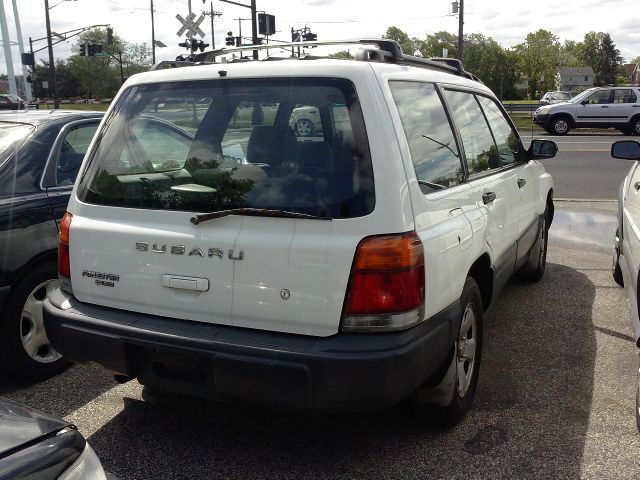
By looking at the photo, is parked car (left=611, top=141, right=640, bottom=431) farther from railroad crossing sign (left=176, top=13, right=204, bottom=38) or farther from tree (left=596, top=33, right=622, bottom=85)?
tree (left=596, top=33, right=622, bottom=85)

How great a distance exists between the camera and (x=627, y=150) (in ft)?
15.8

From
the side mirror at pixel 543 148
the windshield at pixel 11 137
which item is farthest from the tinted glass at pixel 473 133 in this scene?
the windshield at pixel 11 137

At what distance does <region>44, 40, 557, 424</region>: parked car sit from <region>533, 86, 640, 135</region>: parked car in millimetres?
23934

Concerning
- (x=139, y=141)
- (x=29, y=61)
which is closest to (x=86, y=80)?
(x=29, y=61)

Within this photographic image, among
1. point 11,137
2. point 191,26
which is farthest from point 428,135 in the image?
point 191,26

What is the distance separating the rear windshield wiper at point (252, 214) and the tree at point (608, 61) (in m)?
131

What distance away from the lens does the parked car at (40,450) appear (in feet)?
5.65

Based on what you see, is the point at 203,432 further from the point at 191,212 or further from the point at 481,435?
the point at 481,435

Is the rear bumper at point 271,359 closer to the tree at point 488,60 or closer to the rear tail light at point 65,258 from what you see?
the rear tail light at point 65,258

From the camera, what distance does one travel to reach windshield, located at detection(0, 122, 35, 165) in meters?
4.21

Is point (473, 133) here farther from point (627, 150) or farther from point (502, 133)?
point (627, 150)

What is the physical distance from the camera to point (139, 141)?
10.9ft

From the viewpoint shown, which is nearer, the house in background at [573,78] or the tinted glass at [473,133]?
the tinted glass at [473,133]

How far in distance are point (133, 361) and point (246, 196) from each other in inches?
35.7
